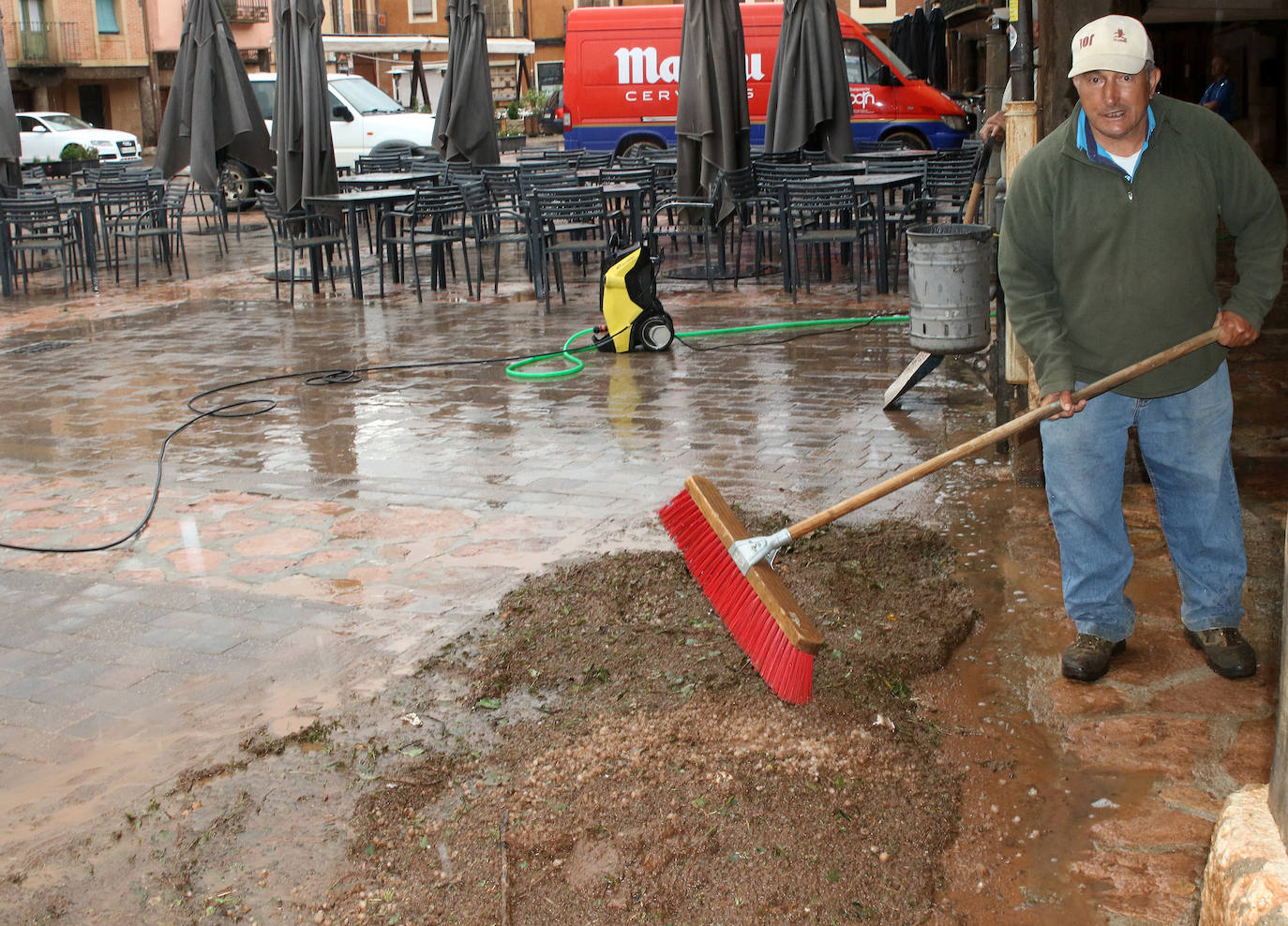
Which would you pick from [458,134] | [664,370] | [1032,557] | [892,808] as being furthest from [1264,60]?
[892,808]

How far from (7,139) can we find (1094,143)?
1239cm

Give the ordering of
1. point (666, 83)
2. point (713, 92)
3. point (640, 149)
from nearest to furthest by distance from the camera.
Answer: point (713, 92) < point (640, 149) < point (666, 83)

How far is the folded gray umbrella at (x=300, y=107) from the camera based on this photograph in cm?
1161

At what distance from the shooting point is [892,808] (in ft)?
9.77

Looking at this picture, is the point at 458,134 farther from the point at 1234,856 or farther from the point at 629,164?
the point at 1234,856

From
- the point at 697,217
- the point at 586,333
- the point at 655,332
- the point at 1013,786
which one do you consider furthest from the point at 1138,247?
the point at 697,217

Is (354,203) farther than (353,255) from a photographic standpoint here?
No

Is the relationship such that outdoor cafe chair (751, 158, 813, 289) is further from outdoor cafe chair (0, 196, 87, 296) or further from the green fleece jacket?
the green fleece jacket

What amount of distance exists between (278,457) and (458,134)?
24.1 feet

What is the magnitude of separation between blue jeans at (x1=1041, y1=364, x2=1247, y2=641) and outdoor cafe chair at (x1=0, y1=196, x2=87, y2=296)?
10721mm

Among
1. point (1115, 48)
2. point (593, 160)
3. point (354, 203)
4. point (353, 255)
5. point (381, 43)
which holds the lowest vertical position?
point (353, 255)

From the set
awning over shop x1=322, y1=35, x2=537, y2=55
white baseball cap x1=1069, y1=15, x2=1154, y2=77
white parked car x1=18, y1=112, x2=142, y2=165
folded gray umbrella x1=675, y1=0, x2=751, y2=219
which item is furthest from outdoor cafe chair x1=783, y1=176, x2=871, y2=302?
white parked car x1=18, y1=112, x2=142, y2=165

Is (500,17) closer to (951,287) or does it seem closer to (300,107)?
(300,107)

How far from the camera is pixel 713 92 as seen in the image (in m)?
11.4
